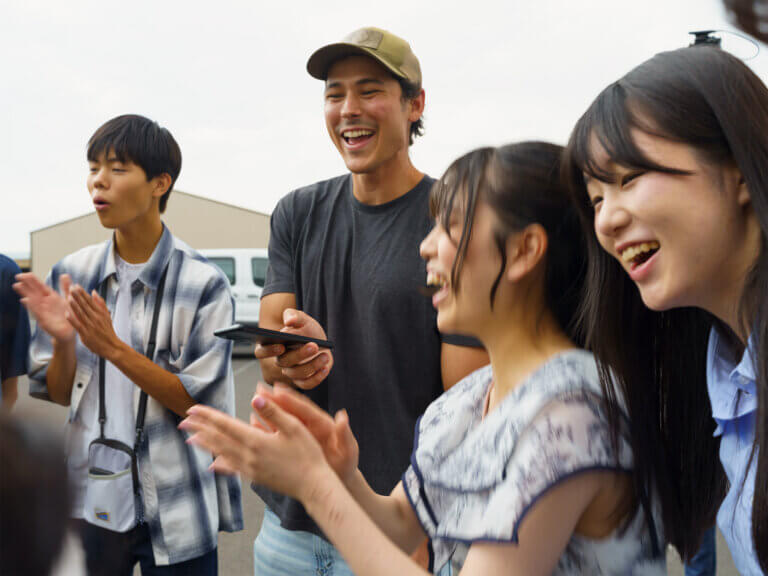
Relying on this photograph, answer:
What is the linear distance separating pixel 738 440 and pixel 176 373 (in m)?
1.69

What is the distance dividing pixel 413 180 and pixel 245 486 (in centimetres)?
433

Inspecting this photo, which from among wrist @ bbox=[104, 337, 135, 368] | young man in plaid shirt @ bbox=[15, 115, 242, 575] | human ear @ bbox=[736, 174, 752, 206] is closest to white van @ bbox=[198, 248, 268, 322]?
young man in plaid shirt @ bbox=[15, 115, 242, 575]

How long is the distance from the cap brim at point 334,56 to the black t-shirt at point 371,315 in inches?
15.0

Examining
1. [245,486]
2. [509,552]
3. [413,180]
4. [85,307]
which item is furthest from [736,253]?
[245,486]

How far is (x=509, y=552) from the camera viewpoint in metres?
0.98

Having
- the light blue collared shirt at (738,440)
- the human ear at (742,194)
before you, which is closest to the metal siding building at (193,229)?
the light blue collared shirt at (738,440)

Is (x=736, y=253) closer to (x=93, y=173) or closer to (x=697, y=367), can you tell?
(x=697, y=367)

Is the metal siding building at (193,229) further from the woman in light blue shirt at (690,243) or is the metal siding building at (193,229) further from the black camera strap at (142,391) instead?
the woman in light blue shirt at (690,243)

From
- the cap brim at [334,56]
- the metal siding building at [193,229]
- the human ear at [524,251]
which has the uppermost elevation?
the cap brim at [334,56]

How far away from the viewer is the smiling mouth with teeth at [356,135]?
1992 millimetres

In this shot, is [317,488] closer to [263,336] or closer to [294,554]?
[263,336]

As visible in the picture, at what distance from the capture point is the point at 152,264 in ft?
7.30

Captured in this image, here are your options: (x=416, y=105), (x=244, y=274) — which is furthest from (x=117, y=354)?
(x=244, y=274)

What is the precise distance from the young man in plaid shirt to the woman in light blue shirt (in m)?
1.41
